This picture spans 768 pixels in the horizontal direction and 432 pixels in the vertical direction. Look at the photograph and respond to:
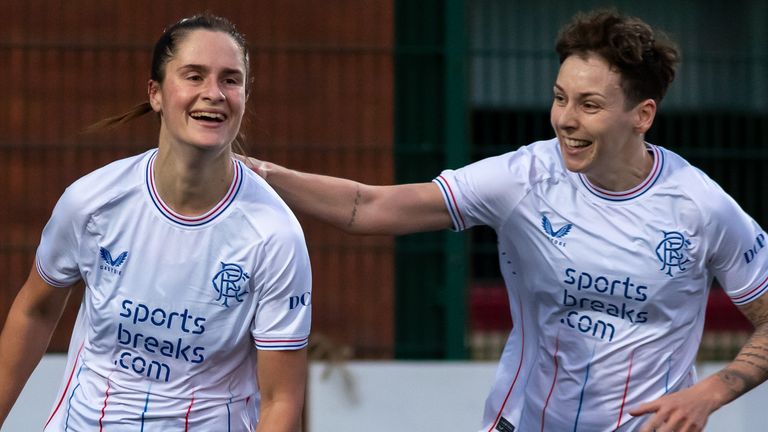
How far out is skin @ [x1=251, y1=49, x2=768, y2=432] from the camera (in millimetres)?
3926

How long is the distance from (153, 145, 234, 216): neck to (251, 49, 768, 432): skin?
1.55ft

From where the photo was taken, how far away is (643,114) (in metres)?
4.11

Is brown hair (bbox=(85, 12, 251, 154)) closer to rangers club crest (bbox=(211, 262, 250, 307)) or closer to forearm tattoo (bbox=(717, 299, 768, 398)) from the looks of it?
rangers club crest (bbox=(211, 262, 250, 307))

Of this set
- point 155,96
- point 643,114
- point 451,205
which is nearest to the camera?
point 155,96

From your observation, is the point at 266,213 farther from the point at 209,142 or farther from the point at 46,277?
the point at 46,277

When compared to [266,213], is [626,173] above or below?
above

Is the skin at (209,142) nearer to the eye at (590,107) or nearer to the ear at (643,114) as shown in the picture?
the eye at (590,107)

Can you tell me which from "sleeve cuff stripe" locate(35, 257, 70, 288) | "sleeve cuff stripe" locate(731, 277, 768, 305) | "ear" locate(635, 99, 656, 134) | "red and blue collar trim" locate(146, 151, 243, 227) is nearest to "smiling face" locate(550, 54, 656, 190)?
"ear" locate(635, 99, 656, 134)

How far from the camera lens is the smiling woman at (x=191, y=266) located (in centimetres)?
363

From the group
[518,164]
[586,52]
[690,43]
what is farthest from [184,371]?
[690,43]

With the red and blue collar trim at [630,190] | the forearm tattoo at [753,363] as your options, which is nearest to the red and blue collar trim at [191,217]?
the red and blue collar trim at [630,190]

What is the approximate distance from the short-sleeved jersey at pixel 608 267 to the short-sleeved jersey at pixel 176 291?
0.78m

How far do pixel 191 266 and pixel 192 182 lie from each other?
0.22 m

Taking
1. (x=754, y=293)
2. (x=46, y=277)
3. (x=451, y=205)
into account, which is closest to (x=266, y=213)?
(x=46, y=277)
